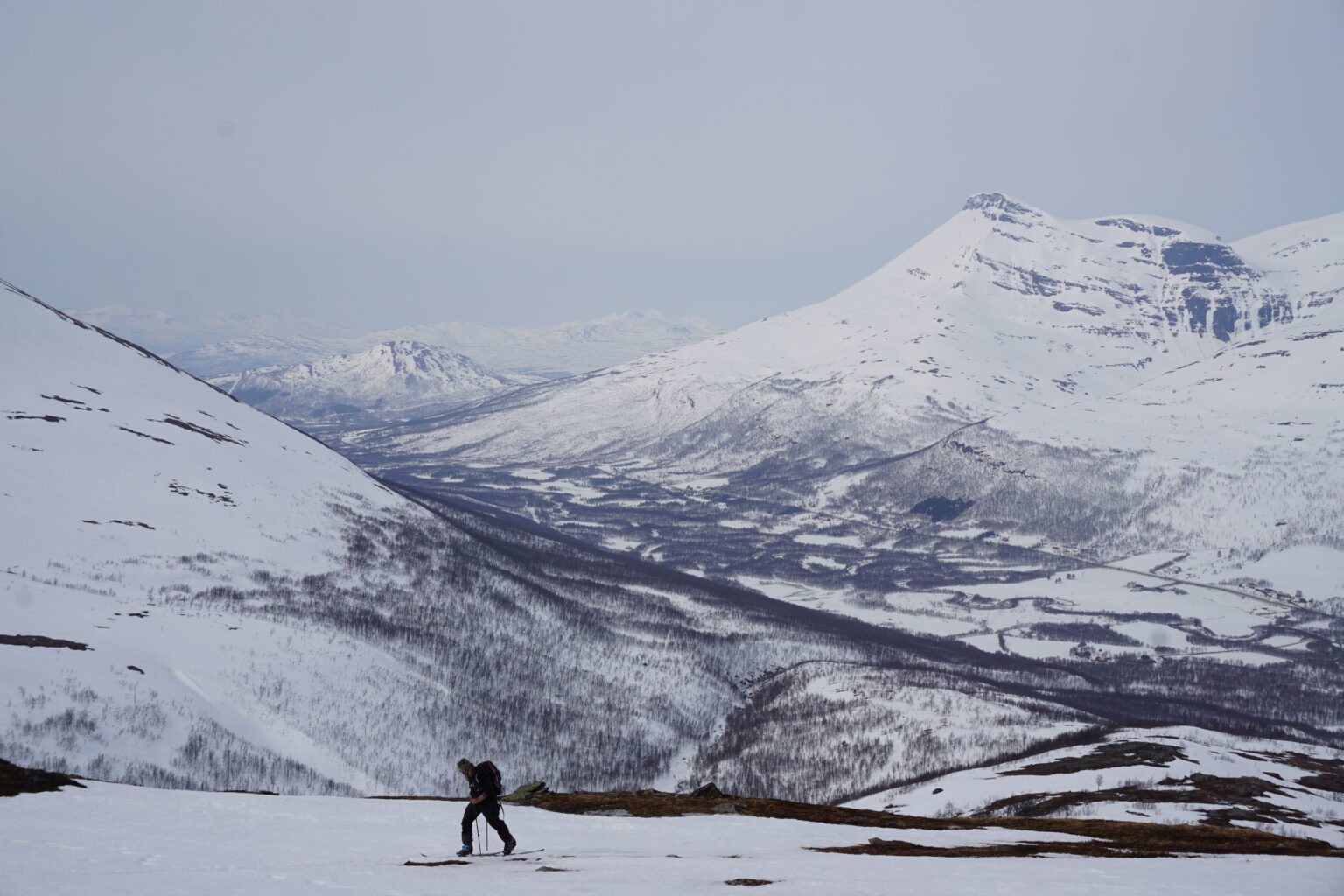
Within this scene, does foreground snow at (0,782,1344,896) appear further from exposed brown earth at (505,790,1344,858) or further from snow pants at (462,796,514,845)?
exposed brown earth at (505,790,1344,858)

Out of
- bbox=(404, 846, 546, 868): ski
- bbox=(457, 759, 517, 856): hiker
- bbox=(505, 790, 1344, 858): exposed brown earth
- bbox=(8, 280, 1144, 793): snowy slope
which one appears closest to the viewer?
bbox=(404, 846, 546, 868): ski

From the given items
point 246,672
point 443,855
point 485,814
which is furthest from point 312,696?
point 485,814

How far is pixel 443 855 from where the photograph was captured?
40219mm

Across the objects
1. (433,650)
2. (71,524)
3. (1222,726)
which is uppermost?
(71,524)

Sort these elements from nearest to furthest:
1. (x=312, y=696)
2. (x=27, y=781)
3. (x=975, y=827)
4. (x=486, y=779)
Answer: (x=486, y=779)
(x=27, y=781)
(x=975, y=827)
(x=312, y=696)

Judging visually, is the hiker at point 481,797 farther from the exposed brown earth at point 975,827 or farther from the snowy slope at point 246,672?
the snowy slope at point 246,672

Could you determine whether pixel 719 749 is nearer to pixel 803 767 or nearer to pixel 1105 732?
pixel 803 767

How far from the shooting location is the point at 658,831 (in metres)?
50.8

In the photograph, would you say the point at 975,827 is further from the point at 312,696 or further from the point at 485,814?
the point at 312,696

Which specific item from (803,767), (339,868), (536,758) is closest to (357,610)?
(536,758)

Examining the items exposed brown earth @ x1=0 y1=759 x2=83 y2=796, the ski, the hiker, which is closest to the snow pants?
the hiker

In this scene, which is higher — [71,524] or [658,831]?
[71,524]

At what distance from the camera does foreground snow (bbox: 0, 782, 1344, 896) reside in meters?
A: 32.6

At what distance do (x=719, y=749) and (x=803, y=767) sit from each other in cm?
2077
